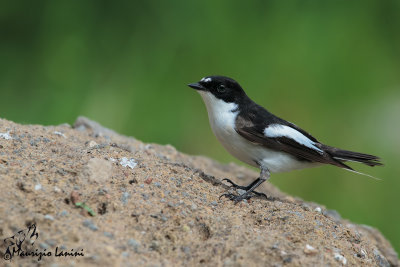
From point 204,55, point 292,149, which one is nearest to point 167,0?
point 204,55

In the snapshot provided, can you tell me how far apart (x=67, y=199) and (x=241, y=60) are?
5372 millimetres

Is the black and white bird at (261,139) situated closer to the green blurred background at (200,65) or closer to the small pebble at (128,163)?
the small pebble at (128,163)

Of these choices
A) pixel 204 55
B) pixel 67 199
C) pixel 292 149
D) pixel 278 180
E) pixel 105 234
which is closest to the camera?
pixel 105 234

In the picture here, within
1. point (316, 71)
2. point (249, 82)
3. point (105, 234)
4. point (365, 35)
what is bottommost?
point (105, 234)

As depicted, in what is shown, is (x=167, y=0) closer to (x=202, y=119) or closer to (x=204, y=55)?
(x=204, y=55)

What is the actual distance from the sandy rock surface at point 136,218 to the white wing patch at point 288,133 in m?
0.87

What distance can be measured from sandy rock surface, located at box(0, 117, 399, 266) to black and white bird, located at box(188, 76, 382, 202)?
0.77 m

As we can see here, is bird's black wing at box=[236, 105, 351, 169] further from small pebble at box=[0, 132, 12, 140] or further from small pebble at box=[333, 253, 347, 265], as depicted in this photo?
small pebble at box=[0, 132, 12, 140]

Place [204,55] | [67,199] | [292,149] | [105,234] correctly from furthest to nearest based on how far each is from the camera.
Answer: [204,55], [292,149], [67,199], [105,234]

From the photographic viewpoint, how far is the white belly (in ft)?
16.8

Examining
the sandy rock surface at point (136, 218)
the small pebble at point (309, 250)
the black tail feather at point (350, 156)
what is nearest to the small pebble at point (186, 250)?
the sandy rock surface at point (136, 218)

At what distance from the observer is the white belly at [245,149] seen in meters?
5.11

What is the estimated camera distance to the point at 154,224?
346cm

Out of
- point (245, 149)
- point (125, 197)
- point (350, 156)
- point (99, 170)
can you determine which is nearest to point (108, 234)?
point (125, 197)
